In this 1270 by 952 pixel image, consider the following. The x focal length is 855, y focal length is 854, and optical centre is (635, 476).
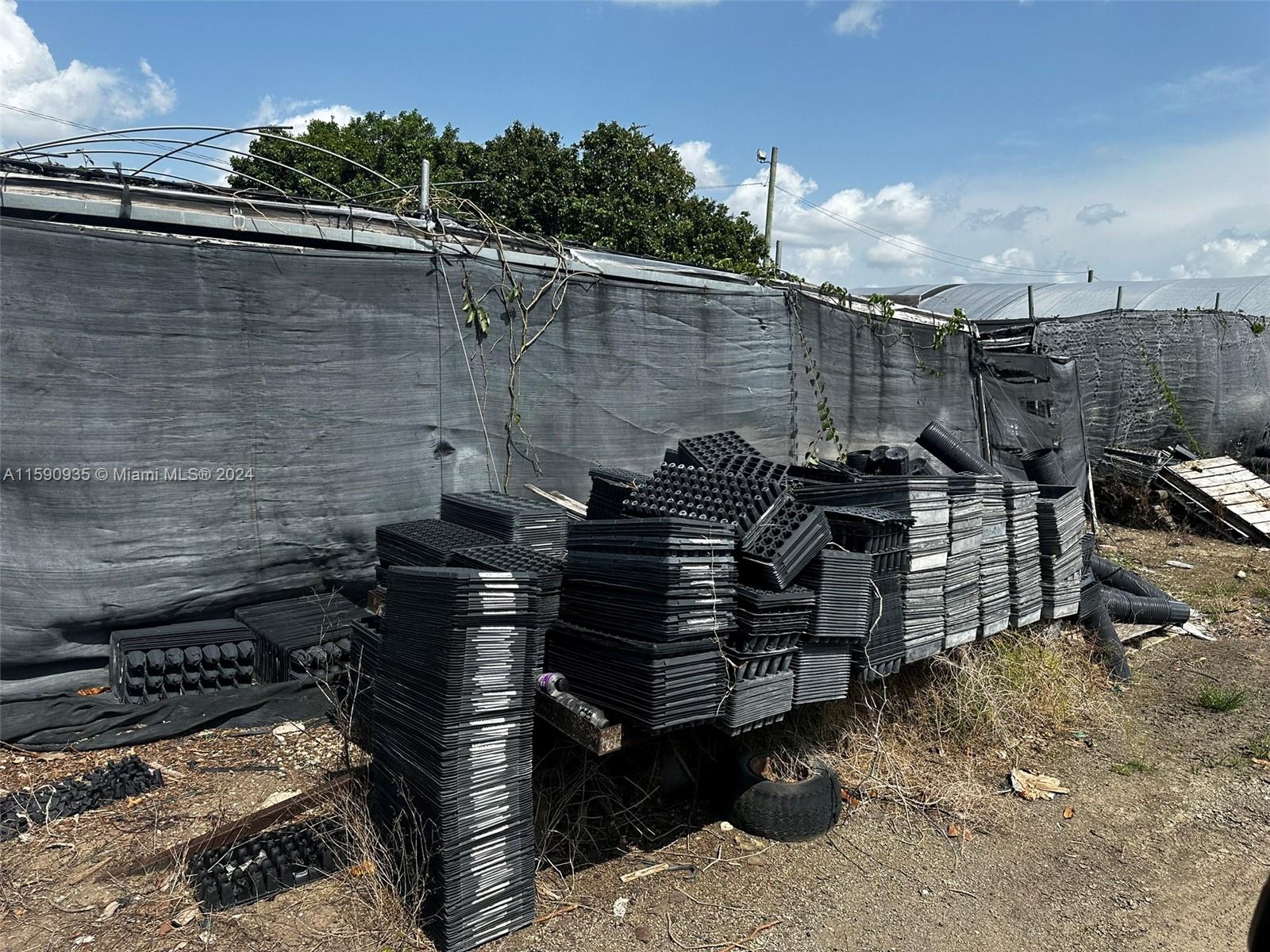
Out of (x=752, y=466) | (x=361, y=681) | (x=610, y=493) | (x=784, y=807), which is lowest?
(x=784, y=807)

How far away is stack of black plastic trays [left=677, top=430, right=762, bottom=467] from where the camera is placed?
16.8 feet

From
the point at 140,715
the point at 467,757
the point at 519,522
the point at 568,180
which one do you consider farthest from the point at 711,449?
the point at 568,180

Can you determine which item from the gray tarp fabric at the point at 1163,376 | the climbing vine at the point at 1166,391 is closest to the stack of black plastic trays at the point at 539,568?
the gray tarp fabric at the point at 1163,376

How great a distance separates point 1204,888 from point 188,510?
221 inches

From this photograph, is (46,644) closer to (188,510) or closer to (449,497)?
→ (188,510)

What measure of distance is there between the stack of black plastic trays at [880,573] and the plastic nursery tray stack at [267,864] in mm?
2639

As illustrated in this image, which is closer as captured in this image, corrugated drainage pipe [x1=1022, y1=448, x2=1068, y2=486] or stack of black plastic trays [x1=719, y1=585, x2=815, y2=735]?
stack of black plastic trays [x1=719, y1=585, x2=815, y2=735]

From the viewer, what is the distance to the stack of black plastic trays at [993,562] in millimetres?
5352

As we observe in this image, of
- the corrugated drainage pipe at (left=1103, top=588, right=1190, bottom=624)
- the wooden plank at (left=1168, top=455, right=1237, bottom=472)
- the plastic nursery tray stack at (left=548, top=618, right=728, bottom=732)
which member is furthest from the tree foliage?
the plastic nursery tray stack at (left=548, top=618, right=728, bottom=732)

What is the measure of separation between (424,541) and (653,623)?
1796 millimetres

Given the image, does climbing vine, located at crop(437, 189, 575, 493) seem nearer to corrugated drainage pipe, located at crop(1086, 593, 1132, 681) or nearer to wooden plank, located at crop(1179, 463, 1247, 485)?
corrugated drainage pipe, located at crop(1086, 593, 1132, 681)

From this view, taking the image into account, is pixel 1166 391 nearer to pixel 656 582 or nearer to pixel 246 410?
pixel 656 582

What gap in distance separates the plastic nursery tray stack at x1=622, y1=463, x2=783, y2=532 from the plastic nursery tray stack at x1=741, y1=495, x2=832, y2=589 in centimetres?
6

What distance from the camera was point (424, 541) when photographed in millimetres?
4773
